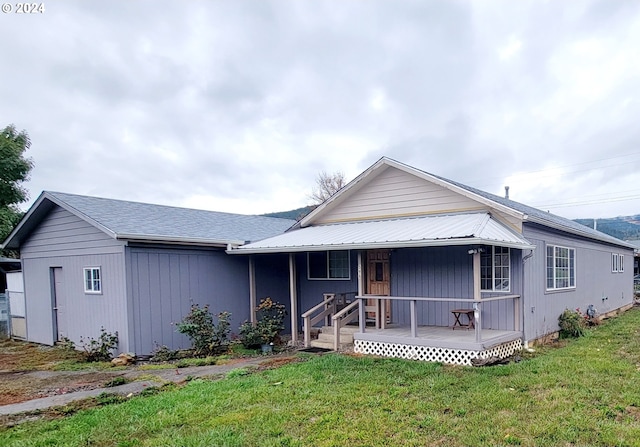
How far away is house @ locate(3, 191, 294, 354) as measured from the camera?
998 cm

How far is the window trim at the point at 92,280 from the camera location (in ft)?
34.7

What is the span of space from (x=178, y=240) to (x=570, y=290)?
10910mm

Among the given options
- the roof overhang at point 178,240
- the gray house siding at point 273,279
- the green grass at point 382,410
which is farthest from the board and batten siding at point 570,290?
the roof overhang at point 178,240

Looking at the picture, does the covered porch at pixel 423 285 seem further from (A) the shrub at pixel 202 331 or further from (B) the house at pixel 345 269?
(A) the shrub at pixel 202 331

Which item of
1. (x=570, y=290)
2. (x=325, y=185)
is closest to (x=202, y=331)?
(x=570, y=290)

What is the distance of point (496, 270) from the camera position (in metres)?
9.72

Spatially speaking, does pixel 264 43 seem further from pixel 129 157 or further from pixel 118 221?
pixel 129 157

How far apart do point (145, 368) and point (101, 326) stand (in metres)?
2.47

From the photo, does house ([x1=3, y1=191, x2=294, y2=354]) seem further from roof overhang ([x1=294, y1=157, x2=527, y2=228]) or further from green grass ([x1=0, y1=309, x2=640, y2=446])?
green grass ([x1=0, y1=309, x2=640, y2=446])

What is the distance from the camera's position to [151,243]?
33.6 feet

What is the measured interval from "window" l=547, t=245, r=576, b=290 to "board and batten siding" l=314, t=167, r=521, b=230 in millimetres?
2383

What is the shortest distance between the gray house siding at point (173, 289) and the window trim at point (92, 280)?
1329 mm

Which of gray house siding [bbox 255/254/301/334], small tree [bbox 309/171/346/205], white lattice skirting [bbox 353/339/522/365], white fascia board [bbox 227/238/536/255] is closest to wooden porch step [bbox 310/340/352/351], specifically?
white lattice skirting [bbox 353/339/522/365]

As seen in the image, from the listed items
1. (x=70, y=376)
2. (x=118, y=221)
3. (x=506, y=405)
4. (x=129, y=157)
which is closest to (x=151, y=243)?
(x=118, y=221)
